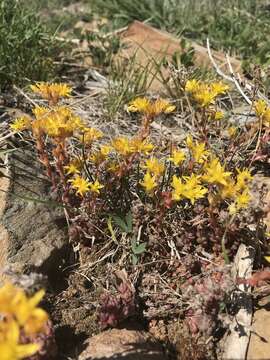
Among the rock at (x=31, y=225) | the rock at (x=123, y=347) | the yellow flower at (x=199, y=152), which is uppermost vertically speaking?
the yellow flower at (x=199, y=152)

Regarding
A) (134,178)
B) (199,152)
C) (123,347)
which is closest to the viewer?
(123,347)

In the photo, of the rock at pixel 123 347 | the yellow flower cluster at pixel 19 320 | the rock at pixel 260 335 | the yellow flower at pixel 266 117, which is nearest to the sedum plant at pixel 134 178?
the yellow flower at pixel 266 117

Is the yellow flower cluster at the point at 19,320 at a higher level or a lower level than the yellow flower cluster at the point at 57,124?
lower

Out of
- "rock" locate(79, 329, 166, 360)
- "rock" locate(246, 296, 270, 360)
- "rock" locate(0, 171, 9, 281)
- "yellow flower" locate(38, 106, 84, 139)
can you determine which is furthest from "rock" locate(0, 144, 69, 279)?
"rock" locate(246, 296, 270, 360)

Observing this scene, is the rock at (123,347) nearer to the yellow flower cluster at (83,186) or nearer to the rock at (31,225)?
the rock at (31,225)

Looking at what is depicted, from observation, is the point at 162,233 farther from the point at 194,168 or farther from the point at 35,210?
the point at 35,210

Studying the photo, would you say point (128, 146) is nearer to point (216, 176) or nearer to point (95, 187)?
point (95, 187)

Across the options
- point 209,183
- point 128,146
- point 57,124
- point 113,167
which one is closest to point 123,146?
point 128,146
